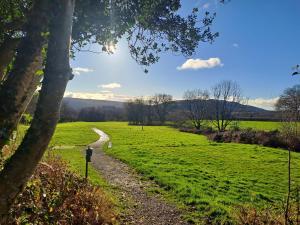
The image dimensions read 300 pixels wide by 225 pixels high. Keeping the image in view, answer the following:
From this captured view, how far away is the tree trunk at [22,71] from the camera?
3.53m

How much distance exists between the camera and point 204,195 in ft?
44.2

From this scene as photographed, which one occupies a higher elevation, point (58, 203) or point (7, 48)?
point (7, 48)

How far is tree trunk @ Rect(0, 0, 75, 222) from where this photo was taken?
3293mm

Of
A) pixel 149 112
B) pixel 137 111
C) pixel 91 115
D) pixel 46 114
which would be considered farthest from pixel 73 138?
pixel 91 115

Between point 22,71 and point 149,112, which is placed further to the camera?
point 149,112

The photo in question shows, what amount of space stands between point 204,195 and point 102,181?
5199mm

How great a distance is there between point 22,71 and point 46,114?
562mm

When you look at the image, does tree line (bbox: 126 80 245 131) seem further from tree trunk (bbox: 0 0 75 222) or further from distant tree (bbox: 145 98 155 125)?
tree trunk (bbox: 0 0 75 222)

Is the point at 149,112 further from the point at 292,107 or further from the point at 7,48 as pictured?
the point at 7,48

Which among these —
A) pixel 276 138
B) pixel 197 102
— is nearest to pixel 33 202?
pixel 276 138

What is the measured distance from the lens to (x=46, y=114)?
3424mm

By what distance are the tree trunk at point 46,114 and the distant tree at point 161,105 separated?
108 m

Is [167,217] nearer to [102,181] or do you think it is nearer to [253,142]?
[102,181]

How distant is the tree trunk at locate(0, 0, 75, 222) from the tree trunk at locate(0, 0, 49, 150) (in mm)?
143
